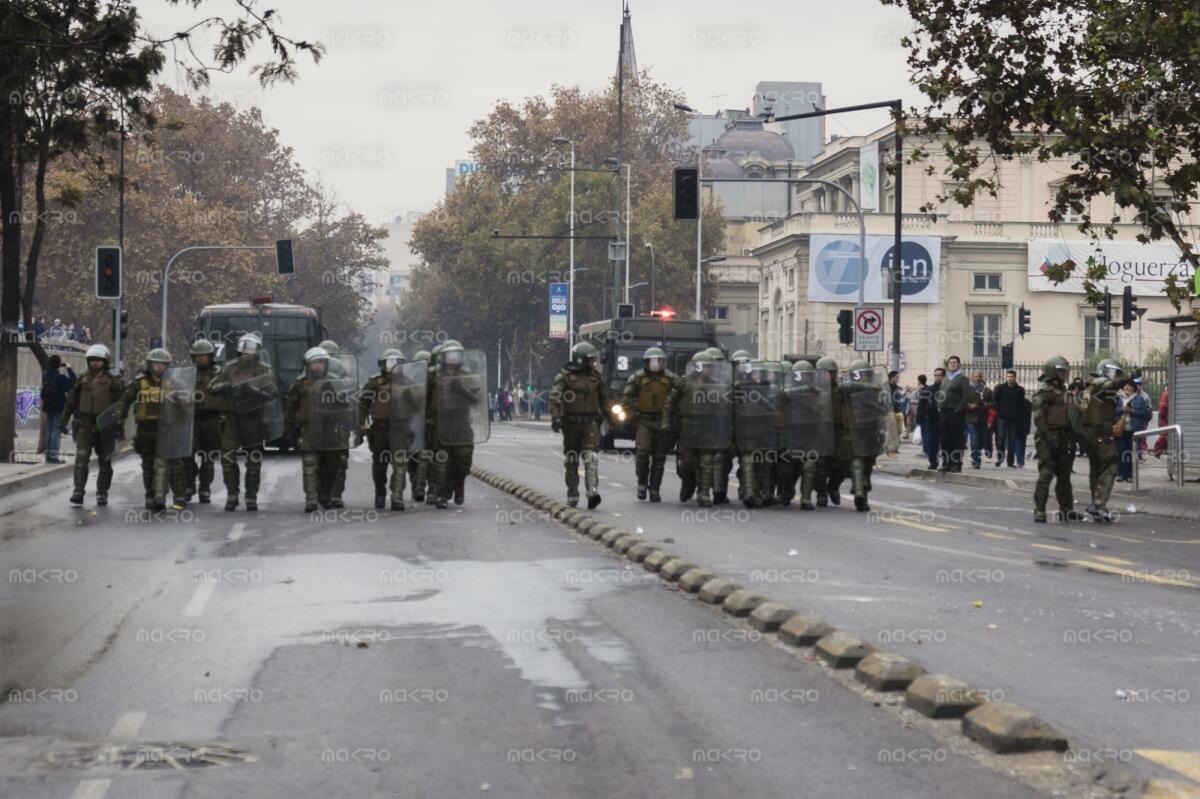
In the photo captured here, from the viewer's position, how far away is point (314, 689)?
811cm

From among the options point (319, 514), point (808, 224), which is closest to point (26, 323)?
point (319, 514)

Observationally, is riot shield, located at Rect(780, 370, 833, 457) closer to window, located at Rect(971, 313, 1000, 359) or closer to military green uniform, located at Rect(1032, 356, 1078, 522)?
military green uniform, located at Rect(1032, 356, 1078, 522)

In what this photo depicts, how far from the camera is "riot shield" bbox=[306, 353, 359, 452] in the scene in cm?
1944

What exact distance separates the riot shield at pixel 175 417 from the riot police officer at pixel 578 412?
153 inches

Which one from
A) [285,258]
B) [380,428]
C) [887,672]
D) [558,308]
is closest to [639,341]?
[285,258]

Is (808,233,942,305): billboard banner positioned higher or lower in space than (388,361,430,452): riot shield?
higher

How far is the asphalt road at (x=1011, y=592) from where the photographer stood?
7801mm

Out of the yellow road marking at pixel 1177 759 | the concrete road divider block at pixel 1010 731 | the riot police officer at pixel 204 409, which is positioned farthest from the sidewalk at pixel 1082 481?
the yellow road marking at pixel 1177 759

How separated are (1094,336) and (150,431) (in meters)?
64.6

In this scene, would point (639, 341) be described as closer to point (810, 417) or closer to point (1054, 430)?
point (810, 417)

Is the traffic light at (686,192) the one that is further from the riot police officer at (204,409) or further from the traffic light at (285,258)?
the traffic light at (285,258)

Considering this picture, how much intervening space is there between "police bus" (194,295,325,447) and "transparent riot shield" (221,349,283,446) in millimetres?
17197

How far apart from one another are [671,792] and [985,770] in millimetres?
1195

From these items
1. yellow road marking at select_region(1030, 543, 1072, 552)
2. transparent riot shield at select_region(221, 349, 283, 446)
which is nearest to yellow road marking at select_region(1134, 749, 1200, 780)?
yellow road marking at select_region(1030, 543, 1072, 552)
